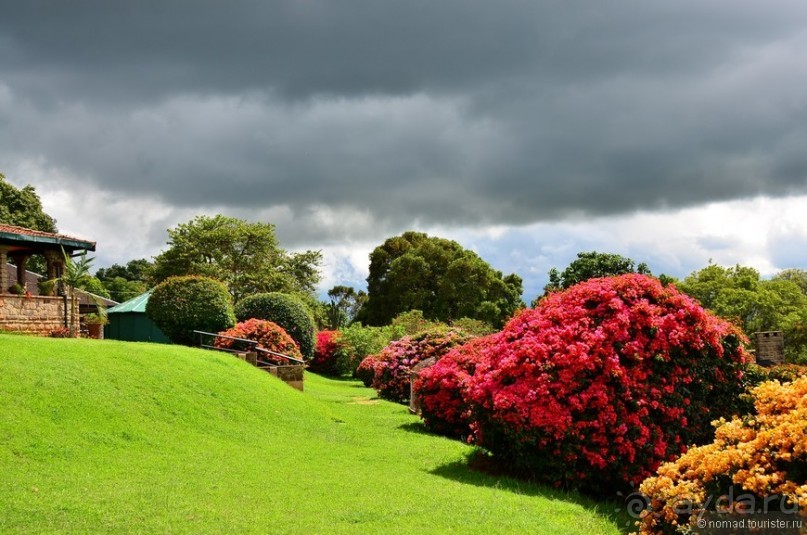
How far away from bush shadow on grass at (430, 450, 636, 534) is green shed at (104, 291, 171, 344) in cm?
2857

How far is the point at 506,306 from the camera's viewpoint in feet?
173

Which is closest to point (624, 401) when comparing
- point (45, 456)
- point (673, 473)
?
point (673, 473)

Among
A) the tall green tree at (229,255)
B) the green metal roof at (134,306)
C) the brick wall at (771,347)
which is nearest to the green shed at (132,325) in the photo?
the green metal roof at (134,306)

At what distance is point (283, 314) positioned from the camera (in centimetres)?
2955

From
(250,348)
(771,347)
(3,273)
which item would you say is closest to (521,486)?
(250,348)

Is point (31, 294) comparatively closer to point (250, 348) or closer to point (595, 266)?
point (250, 348)

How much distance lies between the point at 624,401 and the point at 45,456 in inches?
323

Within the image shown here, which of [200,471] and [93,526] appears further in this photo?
[200,471]

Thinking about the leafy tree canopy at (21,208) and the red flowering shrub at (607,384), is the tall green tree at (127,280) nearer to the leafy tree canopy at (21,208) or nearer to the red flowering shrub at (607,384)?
the leafy tree canopy at (21,208)

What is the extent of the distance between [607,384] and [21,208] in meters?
41.6

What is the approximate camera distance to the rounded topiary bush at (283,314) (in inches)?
1160

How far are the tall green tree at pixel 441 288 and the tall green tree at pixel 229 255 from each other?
8.97 m

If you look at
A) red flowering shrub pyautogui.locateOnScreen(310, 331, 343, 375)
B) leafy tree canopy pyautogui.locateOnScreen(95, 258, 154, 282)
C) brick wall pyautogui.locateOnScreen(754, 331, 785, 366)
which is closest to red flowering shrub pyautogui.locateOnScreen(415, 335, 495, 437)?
brick wall pyautogui.locateOnScreen(754, 331, 785, 366)

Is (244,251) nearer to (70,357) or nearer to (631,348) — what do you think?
(70,357)
